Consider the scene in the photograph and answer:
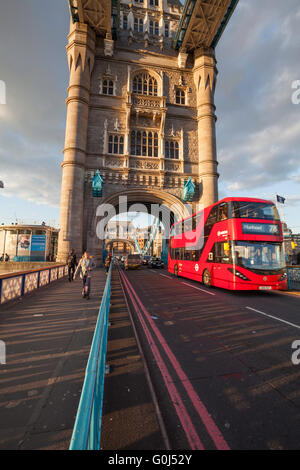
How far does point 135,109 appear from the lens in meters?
24.6

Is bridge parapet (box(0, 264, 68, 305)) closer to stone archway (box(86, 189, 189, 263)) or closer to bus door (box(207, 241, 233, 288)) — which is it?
bus door (box(207, 241, 233, 288))

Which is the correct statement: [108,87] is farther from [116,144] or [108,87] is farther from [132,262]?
[132,262]

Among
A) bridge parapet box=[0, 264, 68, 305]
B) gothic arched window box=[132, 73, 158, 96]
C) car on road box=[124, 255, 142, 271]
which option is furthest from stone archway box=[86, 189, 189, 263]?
gothic arched window box=[132, 73, 158, 96]

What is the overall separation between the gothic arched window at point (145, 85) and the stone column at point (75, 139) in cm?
560

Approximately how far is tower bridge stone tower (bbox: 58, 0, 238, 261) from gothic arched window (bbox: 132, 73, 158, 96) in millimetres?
130

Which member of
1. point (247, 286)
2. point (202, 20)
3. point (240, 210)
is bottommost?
point (247, 286)

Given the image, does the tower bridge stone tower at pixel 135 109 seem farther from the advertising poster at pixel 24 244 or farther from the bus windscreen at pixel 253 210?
the bus windscreen at pixel 253 210

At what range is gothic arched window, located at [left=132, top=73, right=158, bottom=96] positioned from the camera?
1044 inches

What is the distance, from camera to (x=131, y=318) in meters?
5.97

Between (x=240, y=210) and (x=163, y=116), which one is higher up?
(x=163, y=116)

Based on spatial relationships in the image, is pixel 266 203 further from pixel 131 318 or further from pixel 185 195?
pixel 185 195

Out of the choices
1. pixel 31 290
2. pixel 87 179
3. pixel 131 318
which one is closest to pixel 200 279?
pixel 131 318

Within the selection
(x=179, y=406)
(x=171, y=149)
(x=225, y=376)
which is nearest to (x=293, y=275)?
(x=225, y=376)
